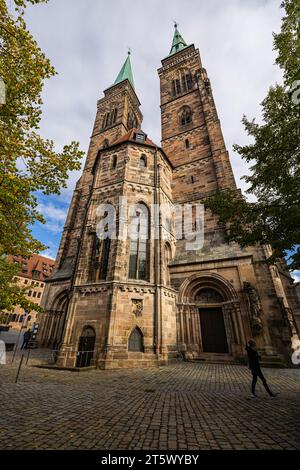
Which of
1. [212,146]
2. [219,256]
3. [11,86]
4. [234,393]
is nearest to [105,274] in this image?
[219,256]

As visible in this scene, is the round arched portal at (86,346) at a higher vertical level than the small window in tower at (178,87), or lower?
lower

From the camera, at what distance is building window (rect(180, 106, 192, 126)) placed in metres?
22.7

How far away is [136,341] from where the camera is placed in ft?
32.1

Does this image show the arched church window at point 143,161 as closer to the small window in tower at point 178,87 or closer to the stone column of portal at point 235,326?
the stone column of portal at point 235,326

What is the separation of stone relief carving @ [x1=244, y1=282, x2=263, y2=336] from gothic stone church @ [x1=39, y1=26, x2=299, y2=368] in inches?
1.9

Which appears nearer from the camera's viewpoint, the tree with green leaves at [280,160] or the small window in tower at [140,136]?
the tree with green leaves at [280,160]

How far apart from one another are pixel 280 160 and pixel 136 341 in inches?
364

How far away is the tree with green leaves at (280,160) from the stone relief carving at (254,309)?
15.0ft

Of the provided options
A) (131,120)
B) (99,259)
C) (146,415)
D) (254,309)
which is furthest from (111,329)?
(131,120)

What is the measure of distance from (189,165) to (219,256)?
9738mm

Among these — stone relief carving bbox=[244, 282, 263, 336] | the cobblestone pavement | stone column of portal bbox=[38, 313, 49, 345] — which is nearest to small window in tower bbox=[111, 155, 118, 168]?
stone relief carving bbox=[244, 282, 263, 336]

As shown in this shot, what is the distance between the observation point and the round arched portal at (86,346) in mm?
9414

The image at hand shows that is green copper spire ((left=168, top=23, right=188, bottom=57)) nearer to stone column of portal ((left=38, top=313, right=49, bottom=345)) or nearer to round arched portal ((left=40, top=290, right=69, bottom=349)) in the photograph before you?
round arched portal ((left=40, top=290, right=69, bottom=349))

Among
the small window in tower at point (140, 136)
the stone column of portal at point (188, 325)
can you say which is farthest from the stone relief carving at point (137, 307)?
the small window in tower at point (140, 136)
